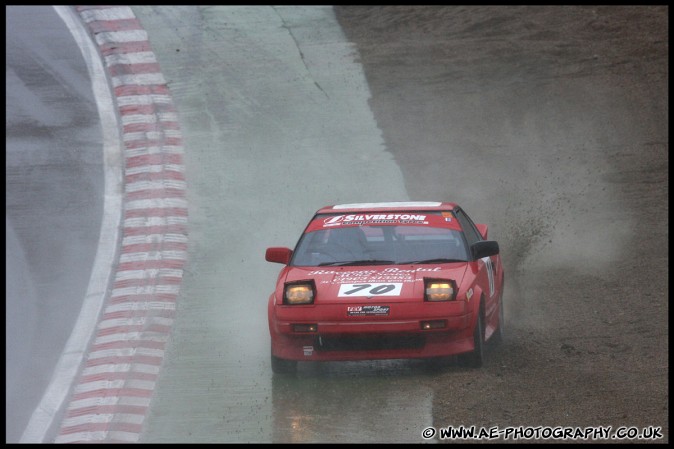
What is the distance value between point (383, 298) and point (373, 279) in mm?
334

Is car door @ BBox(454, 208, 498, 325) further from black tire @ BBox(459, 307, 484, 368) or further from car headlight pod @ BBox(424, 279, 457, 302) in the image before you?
car headlight pod @ BBox(424, 279, 457, 302)

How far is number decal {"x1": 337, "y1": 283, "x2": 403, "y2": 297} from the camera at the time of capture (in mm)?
8586

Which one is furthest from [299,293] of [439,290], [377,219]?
[377,219]

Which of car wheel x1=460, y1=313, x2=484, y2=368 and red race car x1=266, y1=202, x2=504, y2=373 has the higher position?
red race car x1=266, y1=202, x2=504, y2=373

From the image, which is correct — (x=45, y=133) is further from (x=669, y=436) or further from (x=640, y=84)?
(x=669, y=436)

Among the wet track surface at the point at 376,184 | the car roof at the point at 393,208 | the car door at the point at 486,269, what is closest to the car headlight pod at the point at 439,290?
the wet track surface at the point at 376,184

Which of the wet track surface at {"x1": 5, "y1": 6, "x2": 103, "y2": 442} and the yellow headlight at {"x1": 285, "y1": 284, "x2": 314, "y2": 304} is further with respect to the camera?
the wet track surface at {"x1": 5, "y1": 6, "x2": 103, "y2": 442}

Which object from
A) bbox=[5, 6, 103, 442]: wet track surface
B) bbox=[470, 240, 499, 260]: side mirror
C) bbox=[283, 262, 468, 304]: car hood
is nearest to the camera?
bbox=[283, 262, 468, 304]: car hood

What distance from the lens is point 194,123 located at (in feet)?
55.1

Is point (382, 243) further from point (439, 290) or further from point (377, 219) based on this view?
point (439, 290)

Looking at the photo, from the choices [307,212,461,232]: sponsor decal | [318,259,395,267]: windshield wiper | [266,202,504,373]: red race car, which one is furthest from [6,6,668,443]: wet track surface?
[307,212,461,232]: sponsor decal

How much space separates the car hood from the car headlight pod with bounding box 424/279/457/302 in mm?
52

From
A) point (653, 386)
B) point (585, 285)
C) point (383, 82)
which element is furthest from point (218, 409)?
point (383, 82)

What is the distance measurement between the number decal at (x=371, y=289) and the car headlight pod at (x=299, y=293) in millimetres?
206
